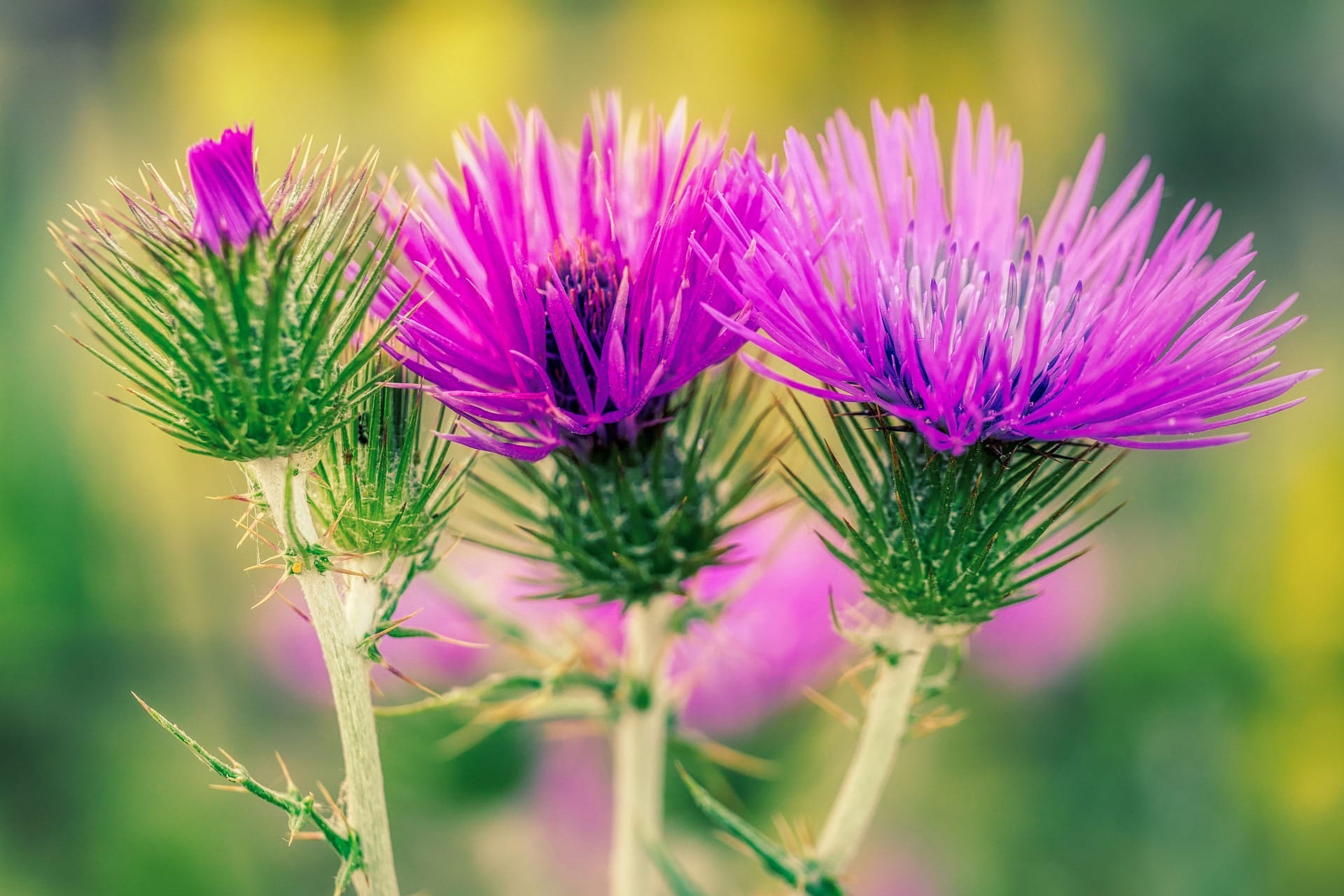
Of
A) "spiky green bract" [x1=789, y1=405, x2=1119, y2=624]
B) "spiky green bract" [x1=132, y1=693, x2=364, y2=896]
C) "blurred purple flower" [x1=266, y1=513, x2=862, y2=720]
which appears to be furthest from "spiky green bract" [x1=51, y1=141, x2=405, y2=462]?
"blurred purple flower" [x1=266, y1=513, x2=862, y2=720]

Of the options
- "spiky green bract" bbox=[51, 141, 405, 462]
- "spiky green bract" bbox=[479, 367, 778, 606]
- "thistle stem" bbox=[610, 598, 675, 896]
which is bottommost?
"thistle stem" bbox=[610, 598, 675, 896]

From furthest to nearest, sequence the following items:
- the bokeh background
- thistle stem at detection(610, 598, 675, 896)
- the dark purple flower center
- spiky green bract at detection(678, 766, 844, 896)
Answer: the bokeh background, thistle stem at detection(610, 598, 675, 896), the dark purple flower center, spiky green bract at detection(678, 766, 844, 896)

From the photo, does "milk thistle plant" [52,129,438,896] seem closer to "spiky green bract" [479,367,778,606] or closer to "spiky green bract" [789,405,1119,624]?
"spiky green bract" [479,367,778,606]

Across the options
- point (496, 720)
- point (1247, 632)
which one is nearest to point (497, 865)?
point (496, 720)

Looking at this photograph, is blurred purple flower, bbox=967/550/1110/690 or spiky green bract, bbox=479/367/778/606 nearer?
spiky green bract, bbox=479/367/778/606

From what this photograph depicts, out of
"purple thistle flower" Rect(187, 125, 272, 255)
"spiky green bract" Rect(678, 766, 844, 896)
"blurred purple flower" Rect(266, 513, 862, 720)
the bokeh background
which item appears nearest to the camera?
"purple thistle flower" Rect(187, 125, 272, 255)

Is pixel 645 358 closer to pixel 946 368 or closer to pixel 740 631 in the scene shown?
pixel 946 368

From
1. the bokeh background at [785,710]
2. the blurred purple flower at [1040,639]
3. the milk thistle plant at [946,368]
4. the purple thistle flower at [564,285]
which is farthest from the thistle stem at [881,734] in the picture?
the blurred purple flower at [1040,639]
